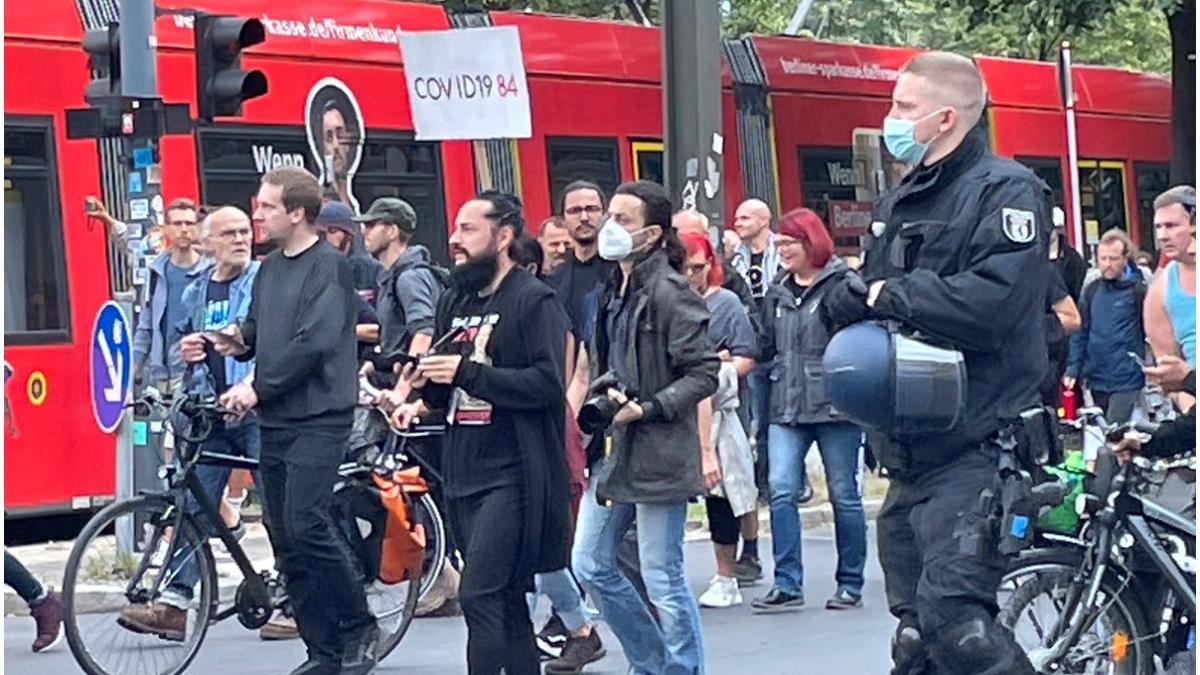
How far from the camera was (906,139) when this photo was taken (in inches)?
260

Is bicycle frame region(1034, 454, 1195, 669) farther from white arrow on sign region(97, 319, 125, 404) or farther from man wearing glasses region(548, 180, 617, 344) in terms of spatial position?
white arrow on sign region(97, 319, 125, 404)

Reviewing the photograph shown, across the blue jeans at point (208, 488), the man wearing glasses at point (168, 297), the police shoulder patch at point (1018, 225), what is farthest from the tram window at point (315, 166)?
the police shoulder patch at point (1018, 225)

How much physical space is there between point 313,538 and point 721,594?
11.2ft

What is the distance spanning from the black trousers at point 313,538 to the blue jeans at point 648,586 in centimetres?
84

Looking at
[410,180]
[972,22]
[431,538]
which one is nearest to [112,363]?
[431,538]

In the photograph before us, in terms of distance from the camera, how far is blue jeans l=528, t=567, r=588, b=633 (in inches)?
379

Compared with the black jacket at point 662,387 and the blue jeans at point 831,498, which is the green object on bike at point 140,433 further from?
the black jacket at point 662,387

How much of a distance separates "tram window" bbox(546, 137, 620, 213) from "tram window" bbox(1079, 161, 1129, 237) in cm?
750

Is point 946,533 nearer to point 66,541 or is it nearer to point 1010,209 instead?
point 1010,209

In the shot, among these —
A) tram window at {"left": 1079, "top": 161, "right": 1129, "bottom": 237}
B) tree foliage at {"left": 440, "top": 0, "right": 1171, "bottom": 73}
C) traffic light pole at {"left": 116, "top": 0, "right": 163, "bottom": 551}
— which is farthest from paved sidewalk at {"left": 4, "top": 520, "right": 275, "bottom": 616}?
tree foliage at {"left": 440, "top": 0, "right": 1171, "bottom": 73}

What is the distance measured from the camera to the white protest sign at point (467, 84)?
560 inches

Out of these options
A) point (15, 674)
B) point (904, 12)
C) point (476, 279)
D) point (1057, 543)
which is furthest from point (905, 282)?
point (904, 12)

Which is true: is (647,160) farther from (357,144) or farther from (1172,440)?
(1172,440)

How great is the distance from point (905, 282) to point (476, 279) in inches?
83.1
